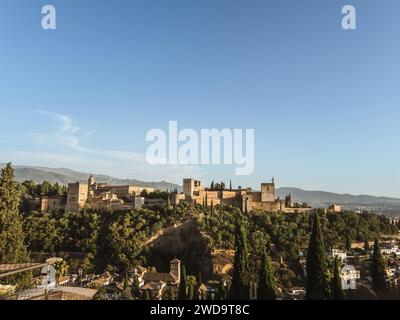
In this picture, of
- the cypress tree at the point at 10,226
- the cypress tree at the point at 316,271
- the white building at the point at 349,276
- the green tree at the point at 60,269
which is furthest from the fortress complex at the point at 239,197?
the cypress tree at the point at 316,271

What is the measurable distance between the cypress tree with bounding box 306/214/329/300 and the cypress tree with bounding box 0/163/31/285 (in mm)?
11063

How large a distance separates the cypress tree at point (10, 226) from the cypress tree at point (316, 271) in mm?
11063

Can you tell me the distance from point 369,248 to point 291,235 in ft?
23.9

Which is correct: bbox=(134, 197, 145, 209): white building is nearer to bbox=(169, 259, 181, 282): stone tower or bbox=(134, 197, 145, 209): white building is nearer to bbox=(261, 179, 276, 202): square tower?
bbox=(169, 259, 181, 282): stone tower

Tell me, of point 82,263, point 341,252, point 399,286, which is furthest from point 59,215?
point 399,286

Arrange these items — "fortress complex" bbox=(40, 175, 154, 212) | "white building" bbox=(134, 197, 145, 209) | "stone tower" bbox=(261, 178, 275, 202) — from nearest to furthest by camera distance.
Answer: "fortress complex" bbox=(40, 175, 154, 212) → "white building" bbox=(134, 197, 145, 209) → "stone tower" bbox=(261, 178, 275, 202)

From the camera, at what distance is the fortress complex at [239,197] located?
41.0 metres

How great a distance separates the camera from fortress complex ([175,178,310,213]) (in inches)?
1613

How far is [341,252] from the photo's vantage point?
31.7 meters

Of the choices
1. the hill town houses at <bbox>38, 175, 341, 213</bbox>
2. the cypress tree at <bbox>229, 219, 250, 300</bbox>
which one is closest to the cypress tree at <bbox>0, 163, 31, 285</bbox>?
the cypress tree at <bbox>229, 219, 250, 300</bbox>

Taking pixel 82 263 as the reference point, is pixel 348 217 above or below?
above

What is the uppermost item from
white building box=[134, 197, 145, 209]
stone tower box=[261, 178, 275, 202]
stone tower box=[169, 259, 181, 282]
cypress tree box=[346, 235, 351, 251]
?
stone tower box=[261, 178, 275, 202]
